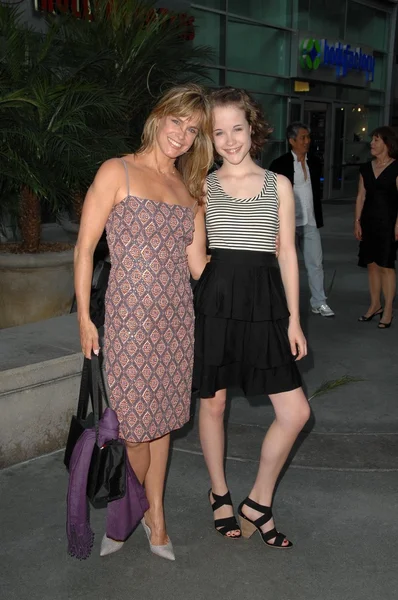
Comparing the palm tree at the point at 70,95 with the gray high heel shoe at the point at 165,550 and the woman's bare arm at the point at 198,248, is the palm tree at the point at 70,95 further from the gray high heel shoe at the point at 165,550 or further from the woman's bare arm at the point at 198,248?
the gray high heel shoe at the point at 165,550

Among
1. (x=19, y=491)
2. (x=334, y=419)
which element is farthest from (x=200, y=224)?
(x=334, y=419)

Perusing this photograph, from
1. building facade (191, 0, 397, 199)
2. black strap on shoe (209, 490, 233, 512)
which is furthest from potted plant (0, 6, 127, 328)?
building facade (191, 0, 397, 199)

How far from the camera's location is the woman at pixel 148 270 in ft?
9.31

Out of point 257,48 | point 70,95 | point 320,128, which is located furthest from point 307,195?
point 320,128

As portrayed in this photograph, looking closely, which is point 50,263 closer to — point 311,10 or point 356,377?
point 356,377

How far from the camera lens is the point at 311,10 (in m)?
19.2

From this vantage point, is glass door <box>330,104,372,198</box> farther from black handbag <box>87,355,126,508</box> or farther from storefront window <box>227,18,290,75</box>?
black handbag <box>87,355,126,508</box>

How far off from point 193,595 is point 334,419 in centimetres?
215

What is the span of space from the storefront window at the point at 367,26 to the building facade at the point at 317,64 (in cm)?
3

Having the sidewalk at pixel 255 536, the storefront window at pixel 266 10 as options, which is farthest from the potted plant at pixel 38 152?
the storefront window at pixel 266 10

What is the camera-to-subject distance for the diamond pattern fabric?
2848 millimetres

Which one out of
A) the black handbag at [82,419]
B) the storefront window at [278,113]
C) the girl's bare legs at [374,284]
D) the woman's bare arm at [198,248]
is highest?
the storefront window at [278,113]

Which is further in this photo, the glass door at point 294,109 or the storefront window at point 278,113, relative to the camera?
the glass door at point 294,109

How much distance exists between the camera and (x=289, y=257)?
3102 mm
